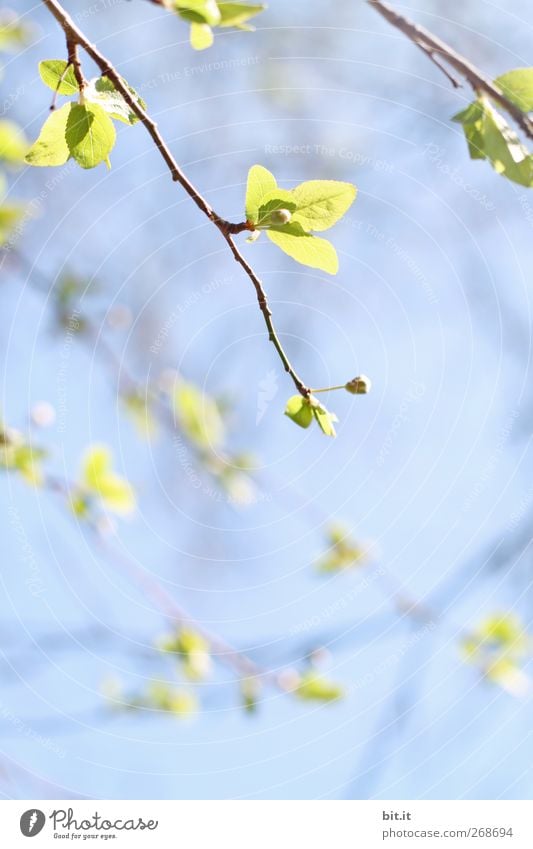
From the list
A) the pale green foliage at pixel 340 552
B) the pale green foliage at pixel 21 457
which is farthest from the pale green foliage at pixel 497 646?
the pale green foliage at pixel 21 457

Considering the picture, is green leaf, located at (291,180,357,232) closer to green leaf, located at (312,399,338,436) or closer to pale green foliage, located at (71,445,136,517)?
green leaf, located at (312,399,338,436)

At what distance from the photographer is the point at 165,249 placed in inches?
114

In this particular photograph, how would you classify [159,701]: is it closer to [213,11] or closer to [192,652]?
[192,652]

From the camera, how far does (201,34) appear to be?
2.62 feet

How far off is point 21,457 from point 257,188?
1.14m

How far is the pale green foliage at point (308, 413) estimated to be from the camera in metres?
0.94

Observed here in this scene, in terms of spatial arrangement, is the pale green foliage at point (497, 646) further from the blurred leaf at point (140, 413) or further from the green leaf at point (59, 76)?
the green leaf at point (59, 76)

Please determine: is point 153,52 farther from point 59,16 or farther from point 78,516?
point 59,16

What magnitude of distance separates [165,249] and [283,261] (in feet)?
1.61

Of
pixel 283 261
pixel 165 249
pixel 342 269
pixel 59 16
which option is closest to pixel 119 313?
pixel 165 249

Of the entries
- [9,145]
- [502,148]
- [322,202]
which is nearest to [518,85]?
[502,148]

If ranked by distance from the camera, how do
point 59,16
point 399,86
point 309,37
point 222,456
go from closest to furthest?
point 59,16
point 222,456
point 399,86
point 309,37

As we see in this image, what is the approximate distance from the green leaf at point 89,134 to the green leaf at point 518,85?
471mm

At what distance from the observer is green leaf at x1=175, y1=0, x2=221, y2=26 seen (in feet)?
2.45
